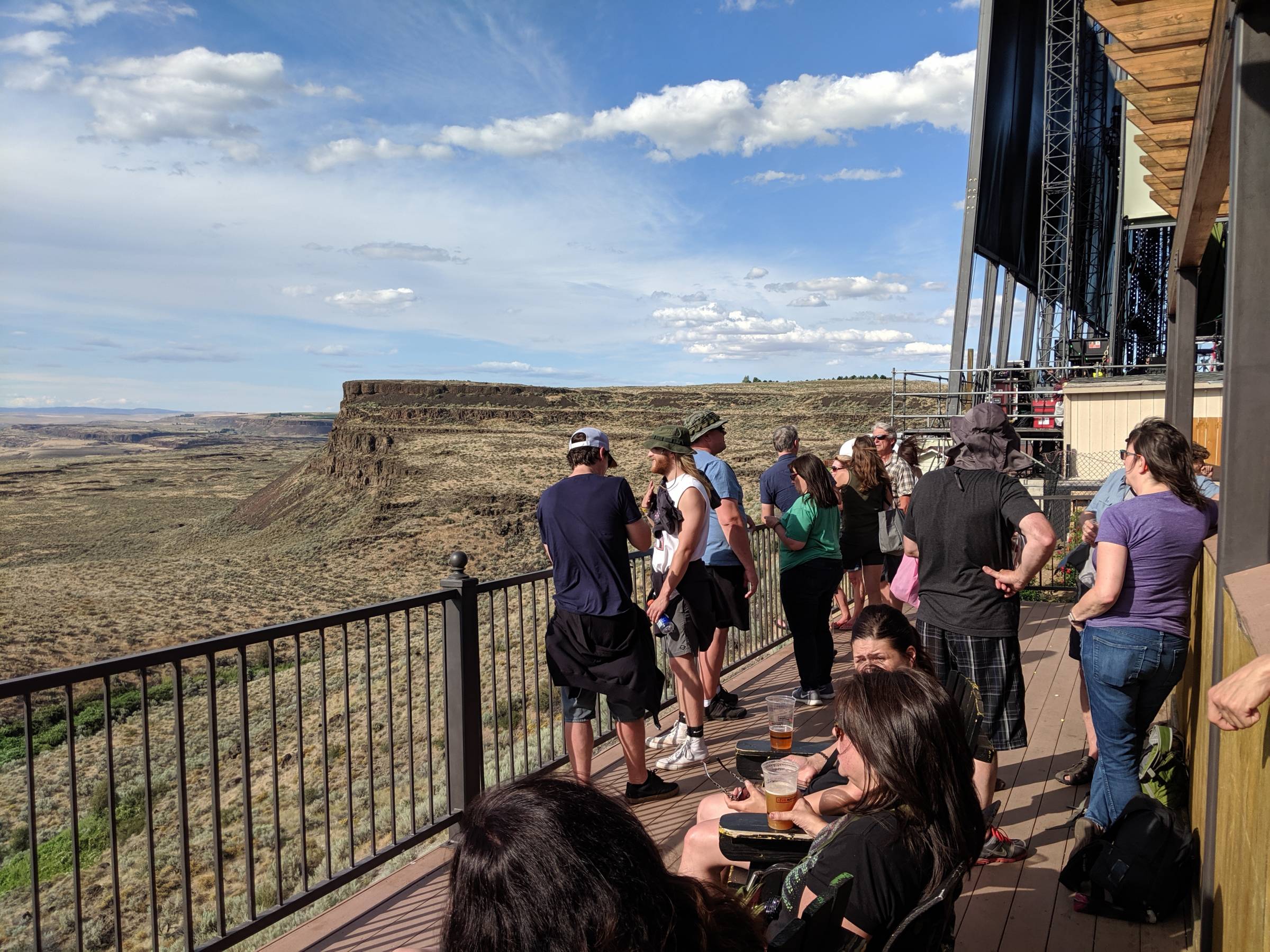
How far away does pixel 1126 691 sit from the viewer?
3.22m

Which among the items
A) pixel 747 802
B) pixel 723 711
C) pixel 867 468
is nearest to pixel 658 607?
pixel 723 711

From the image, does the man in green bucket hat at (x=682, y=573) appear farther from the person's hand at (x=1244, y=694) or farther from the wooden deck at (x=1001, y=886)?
the person's hand at (x=1244, y=694)

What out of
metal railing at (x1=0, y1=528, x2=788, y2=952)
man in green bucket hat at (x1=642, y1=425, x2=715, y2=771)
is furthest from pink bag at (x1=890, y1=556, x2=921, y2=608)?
metal railing at (x1=0, y1=528, x2=788, y2=952)

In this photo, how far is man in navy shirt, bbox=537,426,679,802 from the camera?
12.2 feet

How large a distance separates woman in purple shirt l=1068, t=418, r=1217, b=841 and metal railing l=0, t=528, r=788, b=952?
2.29 meters

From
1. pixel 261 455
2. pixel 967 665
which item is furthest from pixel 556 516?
pixel 261 455

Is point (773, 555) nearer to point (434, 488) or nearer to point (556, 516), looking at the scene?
point (556, 516)

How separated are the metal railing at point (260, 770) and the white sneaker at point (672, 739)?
0.89ft

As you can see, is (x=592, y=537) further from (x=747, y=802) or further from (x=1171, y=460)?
(x=1171, y=460)

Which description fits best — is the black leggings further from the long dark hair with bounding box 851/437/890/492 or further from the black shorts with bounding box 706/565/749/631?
the long dark hair with bounding box 851/437/890/492

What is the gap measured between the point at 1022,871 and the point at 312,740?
1131 cm

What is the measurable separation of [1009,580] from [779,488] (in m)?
2.38

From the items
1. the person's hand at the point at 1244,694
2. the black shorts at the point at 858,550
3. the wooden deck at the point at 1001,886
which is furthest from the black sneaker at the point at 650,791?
the person's hand at the point at 1244,694

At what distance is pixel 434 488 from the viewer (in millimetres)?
52156
